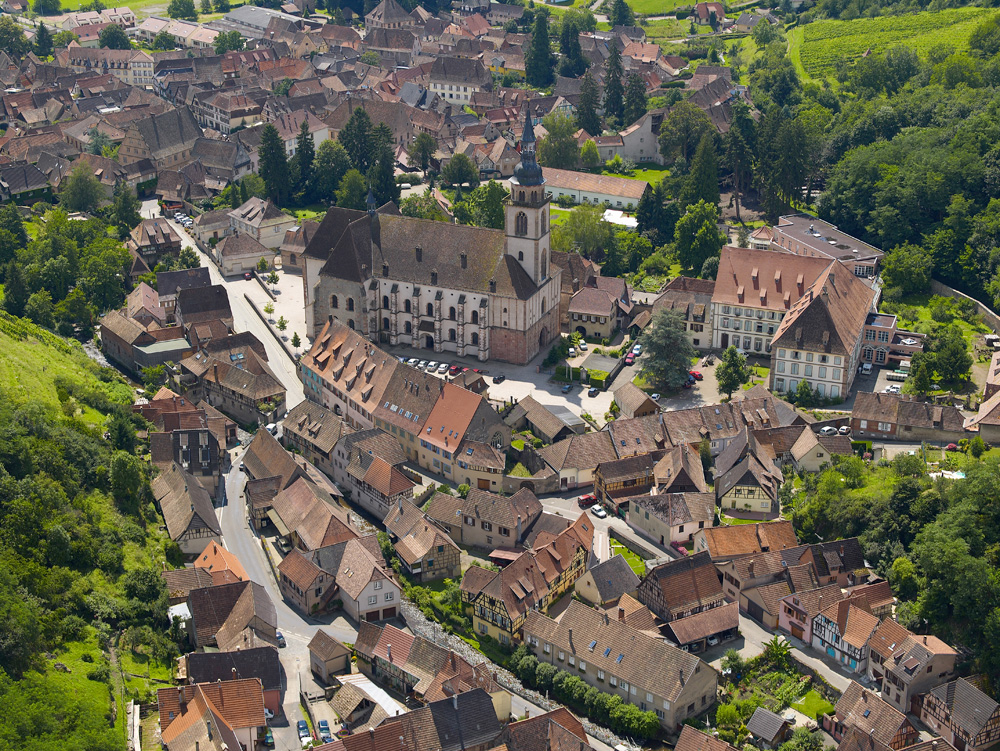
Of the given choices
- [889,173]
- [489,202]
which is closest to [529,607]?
[489,202]

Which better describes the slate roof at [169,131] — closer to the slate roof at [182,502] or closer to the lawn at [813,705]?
the slate roof at [182,502]

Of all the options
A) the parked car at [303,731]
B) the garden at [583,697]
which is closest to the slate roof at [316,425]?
the garden at [583,697]

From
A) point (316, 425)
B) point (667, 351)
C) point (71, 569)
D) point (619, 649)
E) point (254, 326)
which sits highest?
point (667, 351)

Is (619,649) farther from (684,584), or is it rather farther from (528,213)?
(528,213)

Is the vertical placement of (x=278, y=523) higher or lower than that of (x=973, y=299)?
lower

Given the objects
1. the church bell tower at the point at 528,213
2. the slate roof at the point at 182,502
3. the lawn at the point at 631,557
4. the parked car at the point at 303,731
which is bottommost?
the lawn at the point at 631,557

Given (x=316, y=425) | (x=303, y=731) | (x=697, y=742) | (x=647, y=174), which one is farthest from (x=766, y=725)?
(x=647, y=174)

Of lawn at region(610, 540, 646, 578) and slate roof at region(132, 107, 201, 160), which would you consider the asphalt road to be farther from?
lawn at region(610, 540, 646, 578)

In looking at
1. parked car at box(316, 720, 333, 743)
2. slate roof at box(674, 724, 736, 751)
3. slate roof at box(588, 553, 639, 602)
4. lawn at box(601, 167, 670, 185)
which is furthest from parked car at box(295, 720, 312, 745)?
lawn at box(601, 167, 670, 185)
